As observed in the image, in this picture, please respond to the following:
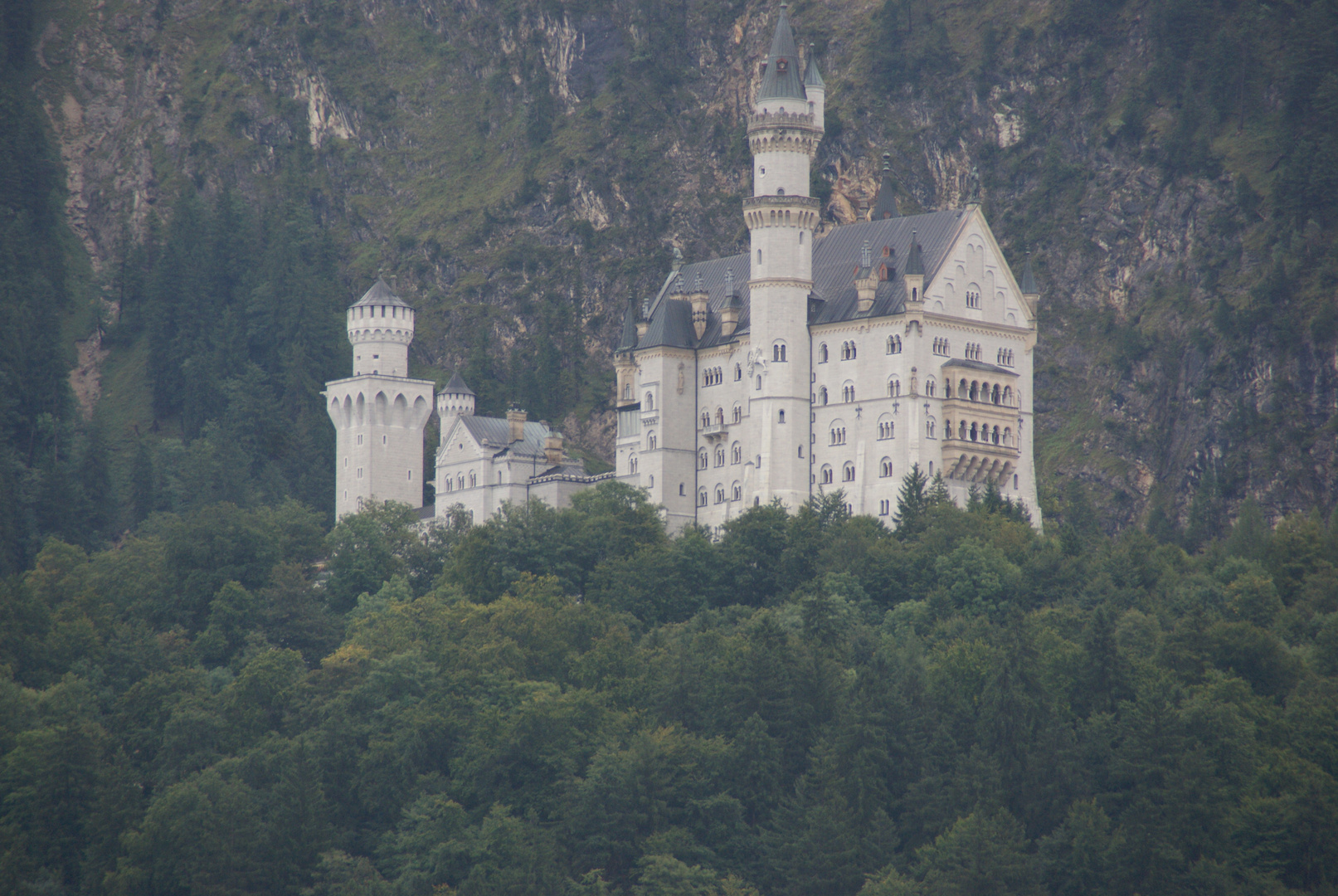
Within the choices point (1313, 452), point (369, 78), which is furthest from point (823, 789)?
point (369, 78)

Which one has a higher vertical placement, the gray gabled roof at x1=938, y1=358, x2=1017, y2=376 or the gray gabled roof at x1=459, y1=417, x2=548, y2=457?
the gray gabled roof at x1=938, y1=358, x2=1017, y2=376

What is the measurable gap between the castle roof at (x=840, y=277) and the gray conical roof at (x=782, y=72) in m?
6.63

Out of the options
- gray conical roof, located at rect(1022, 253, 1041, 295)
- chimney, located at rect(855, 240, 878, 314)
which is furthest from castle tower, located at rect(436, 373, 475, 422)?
gray conical roof, located at rect(1022, 253, 1041, 295)

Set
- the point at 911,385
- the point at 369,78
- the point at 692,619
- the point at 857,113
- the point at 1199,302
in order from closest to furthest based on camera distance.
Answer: the point at 692,619 → the point at 911,385 → the point at 1199,302 → the point at 857,113 → the point at 369,78

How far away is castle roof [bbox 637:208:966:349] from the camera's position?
10294 centimetres

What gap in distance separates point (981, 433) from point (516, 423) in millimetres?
20684

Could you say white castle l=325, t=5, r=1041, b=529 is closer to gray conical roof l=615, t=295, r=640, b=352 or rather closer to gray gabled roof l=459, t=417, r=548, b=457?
gray gabled roof l=459, t=417, r=548, b=457

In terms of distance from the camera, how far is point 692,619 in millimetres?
93875

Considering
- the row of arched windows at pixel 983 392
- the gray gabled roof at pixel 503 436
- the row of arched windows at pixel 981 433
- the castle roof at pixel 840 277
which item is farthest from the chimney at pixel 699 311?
the row of arched windows at pixel 981 433

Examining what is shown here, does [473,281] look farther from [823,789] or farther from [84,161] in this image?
[823,789]

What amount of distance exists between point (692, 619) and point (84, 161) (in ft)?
273

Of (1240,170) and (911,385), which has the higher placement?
(1240,170)

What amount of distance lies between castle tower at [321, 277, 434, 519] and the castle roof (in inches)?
492

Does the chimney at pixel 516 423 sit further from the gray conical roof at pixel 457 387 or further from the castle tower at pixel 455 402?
the gray conical roof at pixel 457 387
